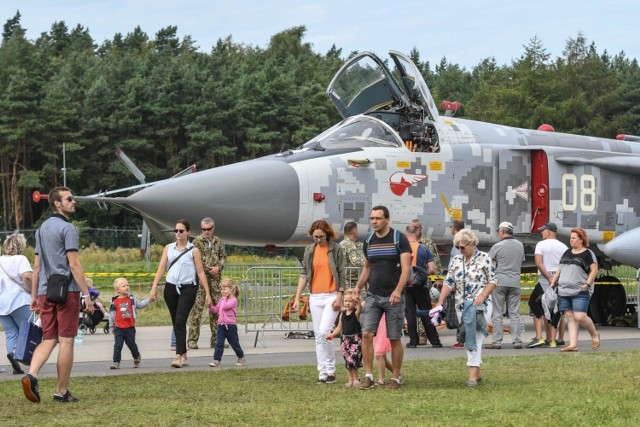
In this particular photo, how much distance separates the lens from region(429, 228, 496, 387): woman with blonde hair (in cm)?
1130

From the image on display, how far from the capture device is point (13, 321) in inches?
500

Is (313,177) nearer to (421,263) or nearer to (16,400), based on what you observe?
(421,263)

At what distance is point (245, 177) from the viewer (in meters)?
16.0

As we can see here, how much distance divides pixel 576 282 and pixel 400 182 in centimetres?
345

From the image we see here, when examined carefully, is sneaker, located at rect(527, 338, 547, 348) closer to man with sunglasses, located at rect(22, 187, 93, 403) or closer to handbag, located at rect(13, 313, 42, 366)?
handbag, located at rect(13, 313, 42, 366)

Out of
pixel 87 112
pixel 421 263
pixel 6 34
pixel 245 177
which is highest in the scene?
pixel 6 34

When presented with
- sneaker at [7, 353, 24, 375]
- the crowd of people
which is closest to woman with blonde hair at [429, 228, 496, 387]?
the crowd of people

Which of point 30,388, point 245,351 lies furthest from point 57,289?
point 245,351

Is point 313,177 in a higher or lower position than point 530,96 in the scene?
lower

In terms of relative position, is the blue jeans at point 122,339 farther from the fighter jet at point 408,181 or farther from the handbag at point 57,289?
the handbag at point 57,289

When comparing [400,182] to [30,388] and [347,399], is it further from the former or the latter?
[30,388]

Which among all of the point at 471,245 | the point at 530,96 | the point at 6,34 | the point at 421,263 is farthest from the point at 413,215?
the point at 6,34

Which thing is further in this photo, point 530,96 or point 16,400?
point 530,96

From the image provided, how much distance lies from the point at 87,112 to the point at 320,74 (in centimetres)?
2006
